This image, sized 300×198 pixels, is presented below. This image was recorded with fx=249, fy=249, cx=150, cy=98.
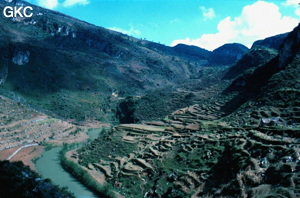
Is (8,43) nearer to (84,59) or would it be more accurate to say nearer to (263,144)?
(84,59)

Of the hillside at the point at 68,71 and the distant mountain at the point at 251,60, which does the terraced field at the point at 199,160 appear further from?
the hillside at the point at 68,71

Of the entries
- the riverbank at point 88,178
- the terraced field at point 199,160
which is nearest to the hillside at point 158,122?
the terraced field at point 199,160

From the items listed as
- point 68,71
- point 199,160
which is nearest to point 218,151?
point 199,160

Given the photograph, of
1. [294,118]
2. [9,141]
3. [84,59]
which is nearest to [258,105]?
[294,118]

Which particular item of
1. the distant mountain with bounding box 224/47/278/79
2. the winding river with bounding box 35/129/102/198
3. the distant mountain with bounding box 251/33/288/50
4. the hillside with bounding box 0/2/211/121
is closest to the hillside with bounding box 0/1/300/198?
the distant mountain with bounding box 224/47/278/79

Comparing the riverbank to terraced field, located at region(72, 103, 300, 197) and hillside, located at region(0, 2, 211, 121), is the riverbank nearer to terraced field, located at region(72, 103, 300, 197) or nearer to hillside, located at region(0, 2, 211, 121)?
terraced field, located at region(72, 103, 300, 197)

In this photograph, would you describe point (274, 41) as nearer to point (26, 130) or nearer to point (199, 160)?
point (199, 160)
